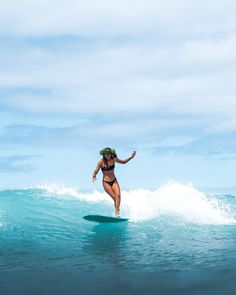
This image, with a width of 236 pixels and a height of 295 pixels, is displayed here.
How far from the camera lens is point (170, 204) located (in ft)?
62.8

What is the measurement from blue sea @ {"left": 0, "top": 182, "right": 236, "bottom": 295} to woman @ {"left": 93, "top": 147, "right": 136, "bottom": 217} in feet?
3.33

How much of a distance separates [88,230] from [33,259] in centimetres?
447

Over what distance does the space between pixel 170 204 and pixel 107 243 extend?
323 inches

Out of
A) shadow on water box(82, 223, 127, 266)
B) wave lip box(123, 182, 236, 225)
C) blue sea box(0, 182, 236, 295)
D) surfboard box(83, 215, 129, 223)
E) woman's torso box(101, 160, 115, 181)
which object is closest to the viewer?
blue sea box(0, 182, 236, 295)

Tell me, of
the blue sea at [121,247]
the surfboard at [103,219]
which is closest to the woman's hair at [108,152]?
the surfboard at [103,219]

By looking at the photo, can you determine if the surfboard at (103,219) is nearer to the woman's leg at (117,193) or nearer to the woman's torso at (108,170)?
the woman's leg at (117,193)

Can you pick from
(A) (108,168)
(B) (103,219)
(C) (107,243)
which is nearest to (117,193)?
(A) (108,168)

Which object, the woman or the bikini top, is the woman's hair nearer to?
the woman

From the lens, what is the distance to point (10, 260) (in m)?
9.55

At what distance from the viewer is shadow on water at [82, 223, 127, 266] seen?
9.40m

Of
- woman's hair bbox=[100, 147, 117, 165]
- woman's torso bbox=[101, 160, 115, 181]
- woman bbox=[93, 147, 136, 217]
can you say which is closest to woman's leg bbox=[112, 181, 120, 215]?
woman bbox=[93, 147, 136, 217]

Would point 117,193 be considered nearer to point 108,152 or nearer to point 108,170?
point 108,170

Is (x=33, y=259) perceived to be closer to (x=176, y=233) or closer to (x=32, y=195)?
(x=176, y=233)

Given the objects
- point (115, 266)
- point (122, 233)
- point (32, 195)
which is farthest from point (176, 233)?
point (32, 195)
